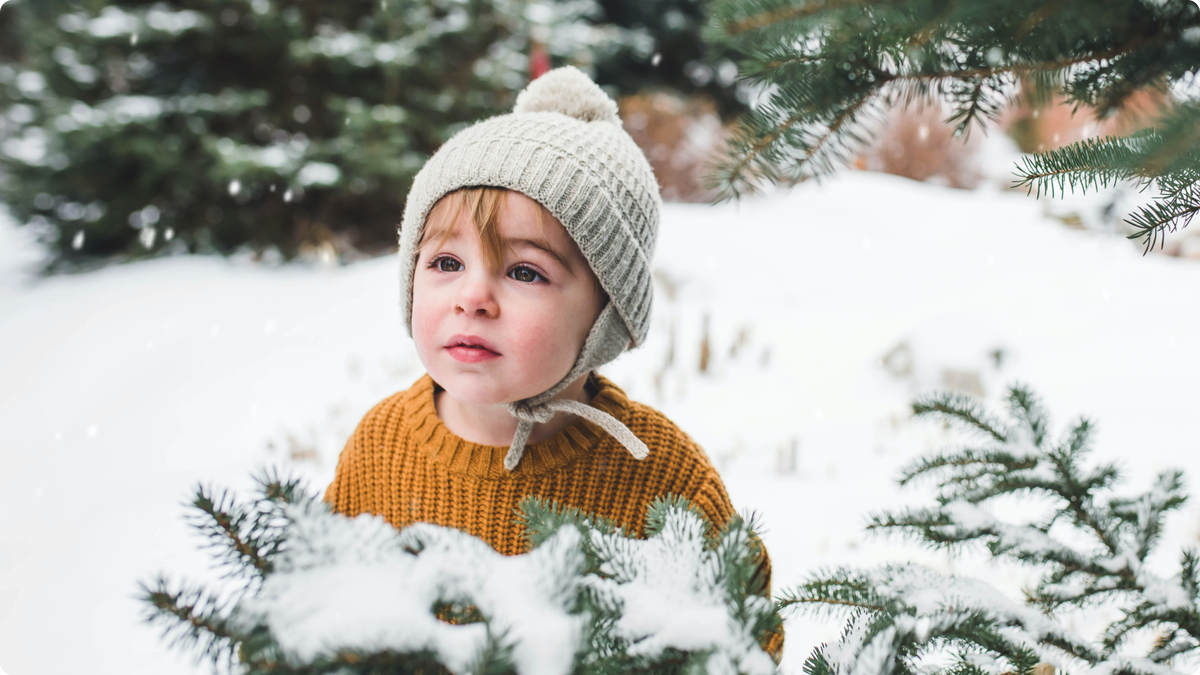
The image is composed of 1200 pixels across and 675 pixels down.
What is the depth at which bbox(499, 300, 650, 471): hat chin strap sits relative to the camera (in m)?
1.06

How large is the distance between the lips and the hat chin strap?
0.14m

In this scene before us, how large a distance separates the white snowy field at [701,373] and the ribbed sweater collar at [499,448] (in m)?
0.60

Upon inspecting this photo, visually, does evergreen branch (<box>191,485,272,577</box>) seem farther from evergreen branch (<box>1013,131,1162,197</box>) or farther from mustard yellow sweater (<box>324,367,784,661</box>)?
evergreen branch (<box>1013,131,1162,197</box>)

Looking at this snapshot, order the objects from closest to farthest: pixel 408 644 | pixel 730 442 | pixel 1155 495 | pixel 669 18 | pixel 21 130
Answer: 1. pixel 408 644
2. pixel 1155 495
3. pixel 730 442
4. pixel 21 130
5. pixel 669 18

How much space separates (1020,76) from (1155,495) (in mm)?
741

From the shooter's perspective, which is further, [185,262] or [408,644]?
[185,262]

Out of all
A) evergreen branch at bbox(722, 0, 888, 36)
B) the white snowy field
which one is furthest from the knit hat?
the white snowy field

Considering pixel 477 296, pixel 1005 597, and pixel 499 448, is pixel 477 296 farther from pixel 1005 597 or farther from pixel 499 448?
pixel 1005 597

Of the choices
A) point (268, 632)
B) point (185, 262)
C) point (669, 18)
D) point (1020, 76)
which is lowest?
point (268, 632)

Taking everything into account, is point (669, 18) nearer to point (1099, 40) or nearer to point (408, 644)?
point (1099, 40)

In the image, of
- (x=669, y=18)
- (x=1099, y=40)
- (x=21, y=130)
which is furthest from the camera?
(x=669, y=18)

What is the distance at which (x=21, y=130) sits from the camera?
5.27 m

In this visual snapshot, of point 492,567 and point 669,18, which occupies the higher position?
point 669,18

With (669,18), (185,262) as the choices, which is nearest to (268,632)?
(185,262)
